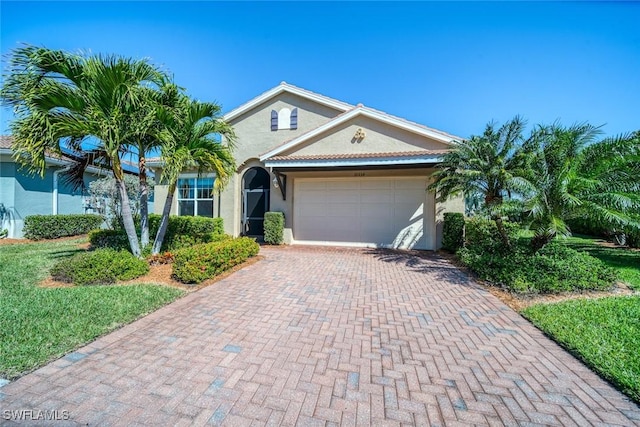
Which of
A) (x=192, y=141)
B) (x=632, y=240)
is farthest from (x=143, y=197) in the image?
(x=632, y=240)

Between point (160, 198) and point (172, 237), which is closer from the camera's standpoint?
point (172, 237)

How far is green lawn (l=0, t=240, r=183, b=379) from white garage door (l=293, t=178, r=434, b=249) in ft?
25.3

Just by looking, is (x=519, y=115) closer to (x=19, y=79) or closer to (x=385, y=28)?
(x=385, y=28)

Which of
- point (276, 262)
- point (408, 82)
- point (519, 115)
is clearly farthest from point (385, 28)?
point (276, 262)

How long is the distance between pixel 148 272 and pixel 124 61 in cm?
541

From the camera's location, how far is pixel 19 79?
5.97 m

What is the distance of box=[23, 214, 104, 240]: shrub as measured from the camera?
12.8 metres

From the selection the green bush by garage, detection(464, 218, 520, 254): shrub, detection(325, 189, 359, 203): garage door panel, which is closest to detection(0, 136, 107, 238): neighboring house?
detection(325, 189, 359, 203): garage door panel

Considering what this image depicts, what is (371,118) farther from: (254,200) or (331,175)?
(254,200)

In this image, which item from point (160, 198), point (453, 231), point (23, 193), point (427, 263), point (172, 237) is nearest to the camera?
point (427, 263)

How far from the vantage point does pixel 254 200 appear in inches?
547

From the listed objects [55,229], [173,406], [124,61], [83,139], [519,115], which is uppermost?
[124,61]

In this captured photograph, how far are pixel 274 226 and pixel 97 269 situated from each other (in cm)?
703

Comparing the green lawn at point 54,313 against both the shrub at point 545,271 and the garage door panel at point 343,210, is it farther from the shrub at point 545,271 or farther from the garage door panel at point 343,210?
the garage door panel at point 343,210
